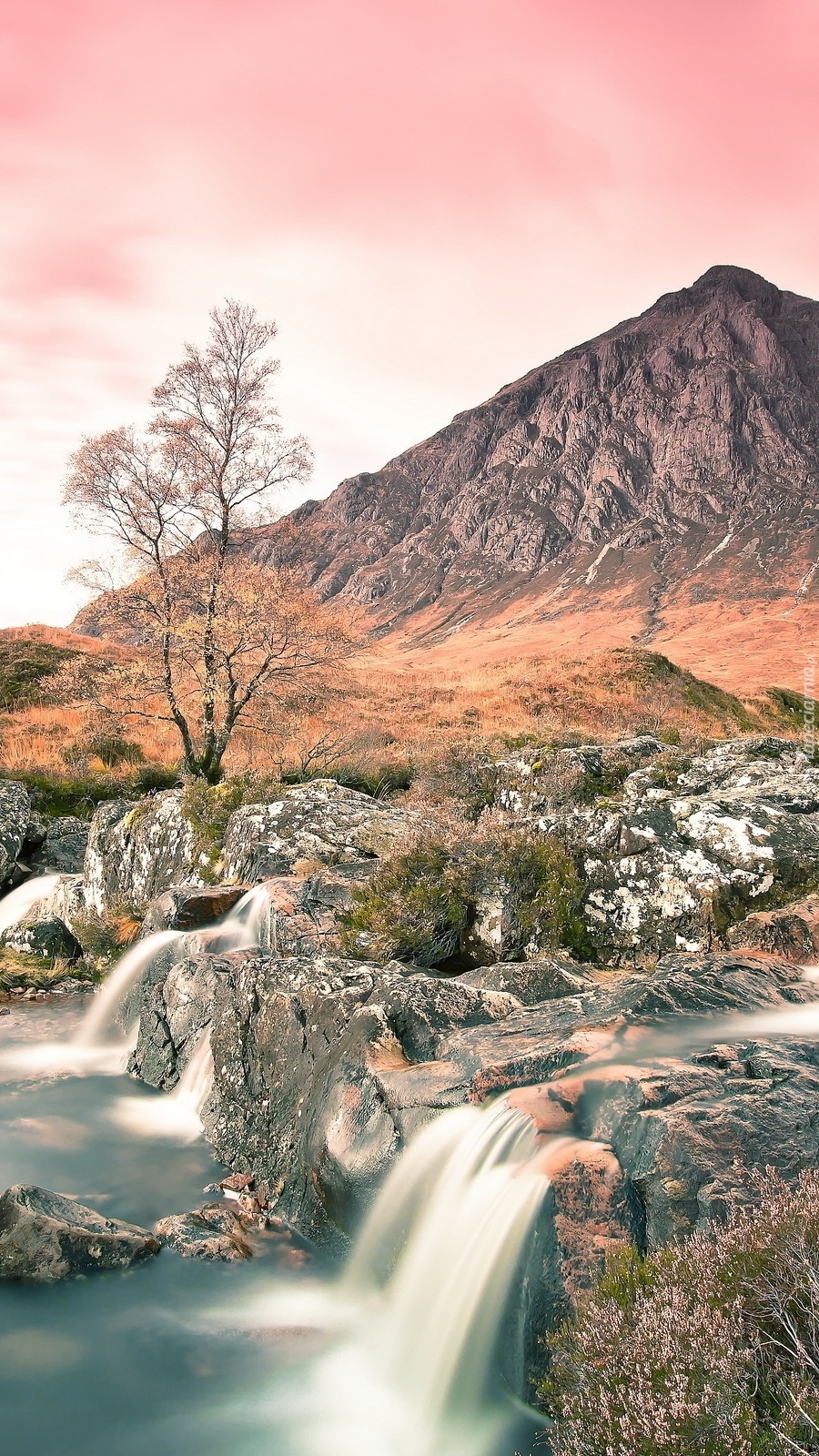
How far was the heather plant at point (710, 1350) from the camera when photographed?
330 centimetres

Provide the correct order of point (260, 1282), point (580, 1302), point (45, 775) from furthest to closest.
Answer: point (45, 775)
point (260, 1282)
point (580, 1302)

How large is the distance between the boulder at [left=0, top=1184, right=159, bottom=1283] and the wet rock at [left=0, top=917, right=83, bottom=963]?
31.5ft

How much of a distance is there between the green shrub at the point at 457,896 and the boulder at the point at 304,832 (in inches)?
55.4

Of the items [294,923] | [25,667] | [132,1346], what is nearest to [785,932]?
[294,923]

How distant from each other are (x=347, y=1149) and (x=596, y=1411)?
362 cm

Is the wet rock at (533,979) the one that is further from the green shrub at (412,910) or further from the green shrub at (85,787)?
the green shrub at (85,787)

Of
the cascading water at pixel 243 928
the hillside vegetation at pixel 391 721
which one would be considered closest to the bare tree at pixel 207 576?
the hillside vegetation at pixel 391 721

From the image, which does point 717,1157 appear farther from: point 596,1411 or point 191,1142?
point 191,1142

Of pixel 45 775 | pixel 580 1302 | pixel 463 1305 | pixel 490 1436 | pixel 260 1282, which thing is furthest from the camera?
pixel 45 775

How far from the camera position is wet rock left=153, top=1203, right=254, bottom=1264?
7105mm

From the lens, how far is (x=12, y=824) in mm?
19109

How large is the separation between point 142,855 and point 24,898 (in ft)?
12.9

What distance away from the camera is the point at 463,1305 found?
5.55 meters

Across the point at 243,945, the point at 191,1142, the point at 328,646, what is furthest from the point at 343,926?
the point at 328,646
